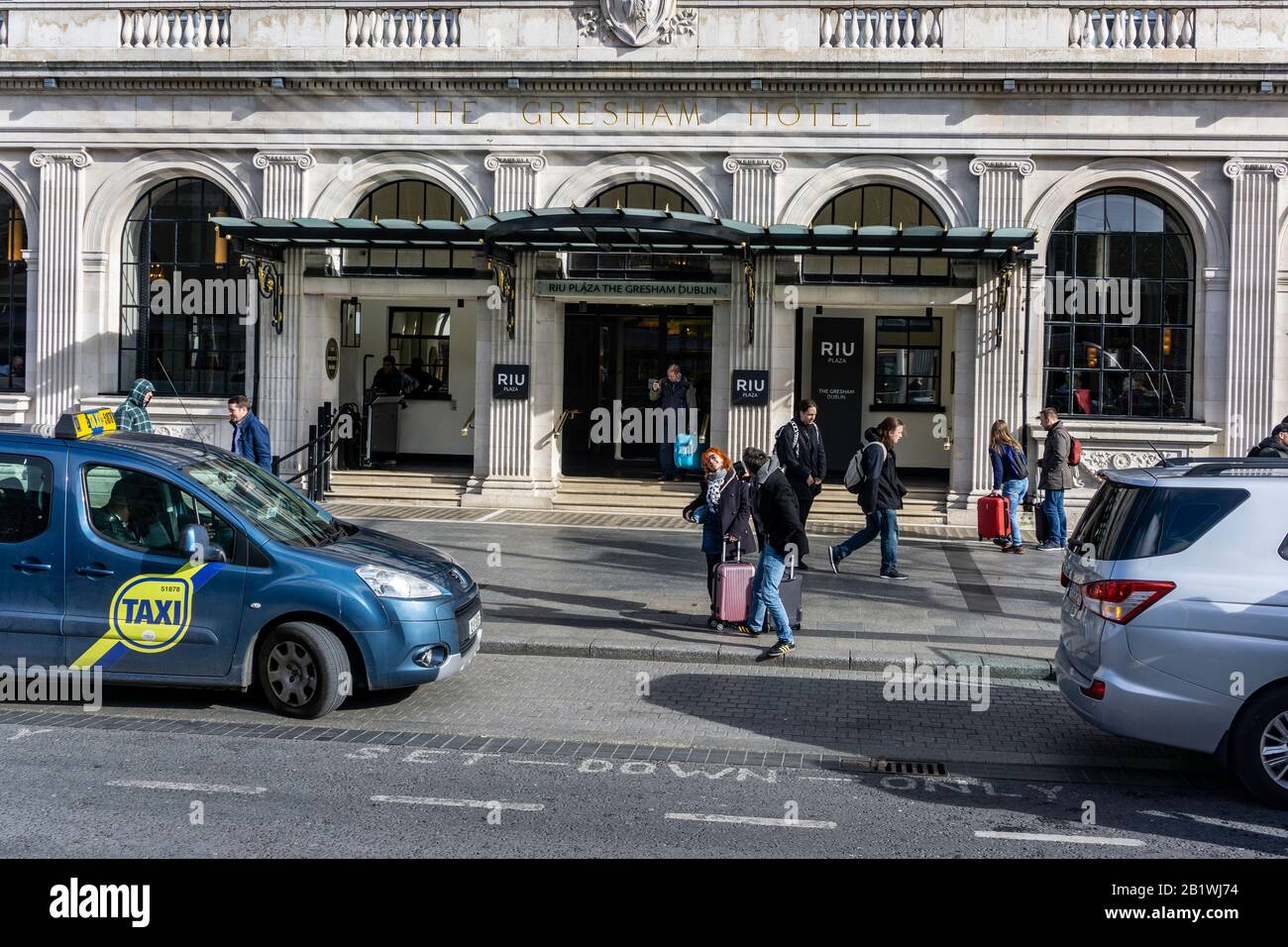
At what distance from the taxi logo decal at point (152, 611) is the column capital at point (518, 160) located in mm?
13144

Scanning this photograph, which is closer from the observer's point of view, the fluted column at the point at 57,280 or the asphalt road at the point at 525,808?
the asphalt road at the point at 525,808

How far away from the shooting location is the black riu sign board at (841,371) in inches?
898

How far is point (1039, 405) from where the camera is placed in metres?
19.7

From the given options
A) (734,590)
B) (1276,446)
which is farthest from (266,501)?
(1276,446)

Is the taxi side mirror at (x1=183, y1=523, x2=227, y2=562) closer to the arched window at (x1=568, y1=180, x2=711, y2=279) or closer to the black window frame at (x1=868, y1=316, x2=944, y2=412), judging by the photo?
the arched window at (x1=568, y1=180, x2=711, y2=279)

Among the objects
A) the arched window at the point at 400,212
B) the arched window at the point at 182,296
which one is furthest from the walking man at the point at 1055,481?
the arched window at the point at 182,296

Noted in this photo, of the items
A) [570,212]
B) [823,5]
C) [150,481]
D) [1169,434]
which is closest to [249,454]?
[570,212]

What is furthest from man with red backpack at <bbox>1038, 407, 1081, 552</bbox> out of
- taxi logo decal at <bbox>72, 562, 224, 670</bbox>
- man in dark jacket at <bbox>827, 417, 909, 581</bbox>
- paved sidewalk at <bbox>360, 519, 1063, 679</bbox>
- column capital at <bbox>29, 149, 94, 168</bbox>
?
column capital at <bbox>29, 149, 94, 168</bbox>

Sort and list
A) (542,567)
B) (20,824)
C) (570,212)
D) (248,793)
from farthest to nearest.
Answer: (570,212)
(542,567)
(248,793)
(20,824)

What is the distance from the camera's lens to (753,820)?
6.71m

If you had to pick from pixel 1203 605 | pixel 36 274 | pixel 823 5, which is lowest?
pixel 1203 605

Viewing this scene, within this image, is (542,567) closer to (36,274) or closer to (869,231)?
(869,231)

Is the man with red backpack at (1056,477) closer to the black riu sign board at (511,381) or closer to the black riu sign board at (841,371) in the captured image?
the black riu sign board at (841,371)

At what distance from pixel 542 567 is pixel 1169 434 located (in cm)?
1008
